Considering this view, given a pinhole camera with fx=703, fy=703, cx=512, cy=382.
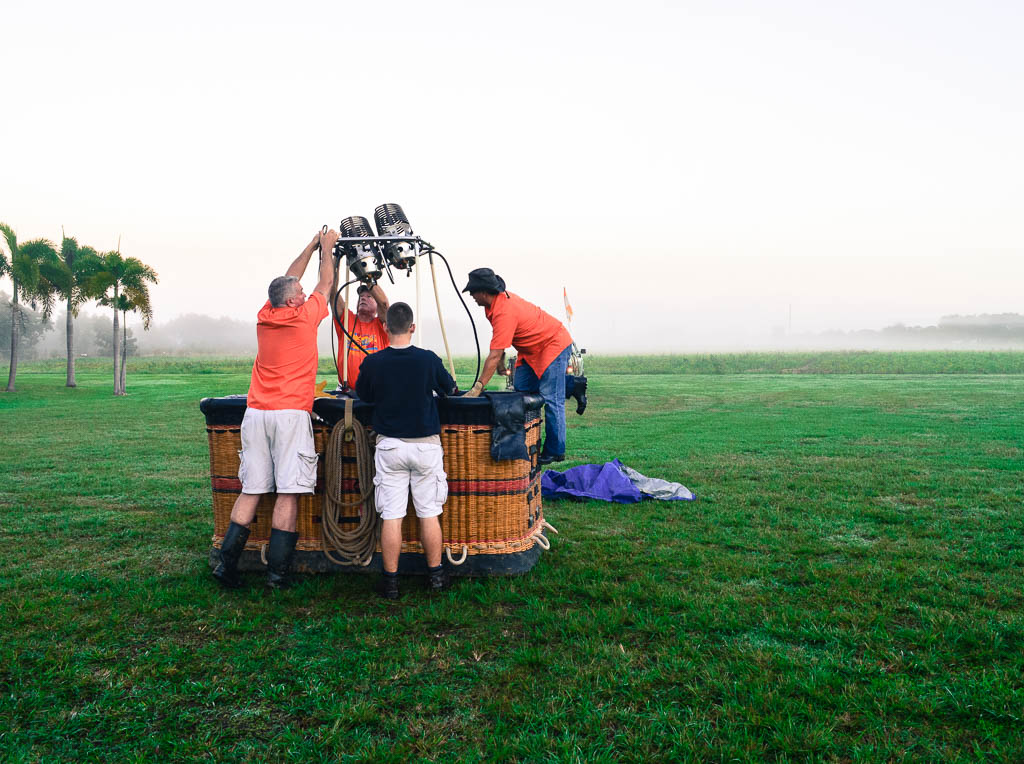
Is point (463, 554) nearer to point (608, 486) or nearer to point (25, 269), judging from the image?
point (608, 486)

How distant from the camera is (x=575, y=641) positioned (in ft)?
11.3

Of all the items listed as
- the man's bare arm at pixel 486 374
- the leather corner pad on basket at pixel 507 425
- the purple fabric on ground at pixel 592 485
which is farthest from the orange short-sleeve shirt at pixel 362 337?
the purple fabric on ground at pixel 592 485

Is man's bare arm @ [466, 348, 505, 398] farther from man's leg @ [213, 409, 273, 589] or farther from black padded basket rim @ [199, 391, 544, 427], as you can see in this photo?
man's leg @ [213, 409, 273, 589]

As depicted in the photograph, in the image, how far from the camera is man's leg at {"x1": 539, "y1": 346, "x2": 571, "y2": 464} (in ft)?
17.6

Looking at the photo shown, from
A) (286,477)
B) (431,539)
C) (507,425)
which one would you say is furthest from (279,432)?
(507,425)

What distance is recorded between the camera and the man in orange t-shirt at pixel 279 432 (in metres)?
4.30

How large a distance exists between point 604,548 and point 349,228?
9.72ft

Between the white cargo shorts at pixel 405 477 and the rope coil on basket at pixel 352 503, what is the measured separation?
8.0 inches

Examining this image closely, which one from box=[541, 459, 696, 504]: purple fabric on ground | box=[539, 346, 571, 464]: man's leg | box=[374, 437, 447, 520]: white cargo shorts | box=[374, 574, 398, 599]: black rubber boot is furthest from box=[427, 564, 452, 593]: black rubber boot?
box=[541, 459, 696, 504]: purple fabric on ground

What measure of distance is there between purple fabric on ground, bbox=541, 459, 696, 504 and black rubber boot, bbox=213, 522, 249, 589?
331 centimetres

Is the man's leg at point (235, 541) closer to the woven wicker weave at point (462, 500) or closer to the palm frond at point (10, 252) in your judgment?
the woven wicker weave at point (462, 500)

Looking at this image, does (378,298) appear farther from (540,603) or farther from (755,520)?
(755,520)

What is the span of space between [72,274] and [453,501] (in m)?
31.9

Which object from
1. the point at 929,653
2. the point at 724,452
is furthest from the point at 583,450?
the point at 929,653
